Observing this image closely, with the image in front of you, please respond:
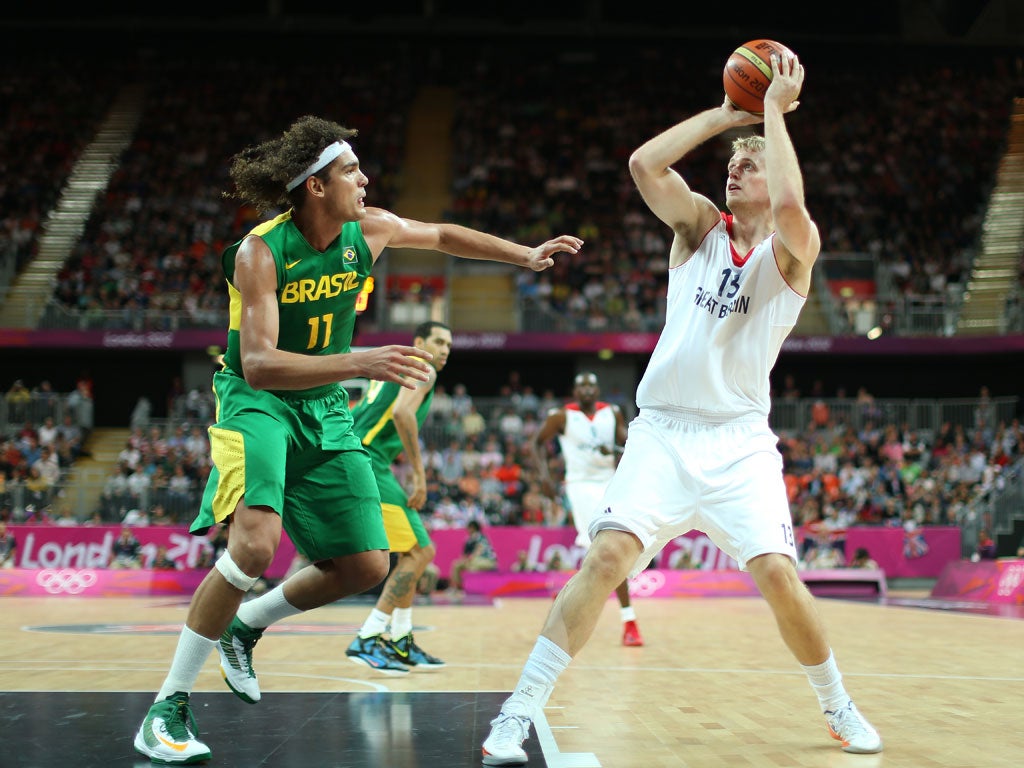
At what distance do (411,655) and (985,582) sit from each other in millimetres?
11052

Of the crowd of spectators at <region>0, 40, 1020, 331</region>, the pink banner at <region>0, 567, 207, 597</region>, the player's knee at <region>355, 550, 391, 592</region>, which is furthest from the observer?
the crowd of spectators at <region>0, 40, 1020, 331</region>

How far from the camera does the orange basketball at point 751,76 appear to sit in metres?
4.58

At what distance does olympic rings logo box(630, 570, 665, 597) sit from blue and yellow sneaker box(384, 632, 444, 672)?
386 inches

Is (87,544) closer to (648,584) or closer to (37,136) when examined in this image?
(648,584)

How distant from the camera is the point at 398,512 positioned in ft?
25.5

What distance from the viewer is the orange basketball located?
4582mm

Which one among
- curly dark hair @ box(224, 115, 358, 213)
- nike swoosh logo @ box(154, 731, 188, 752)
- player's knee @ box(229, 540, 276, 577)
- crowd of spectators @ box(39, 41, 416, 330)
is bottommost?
nike swoosh logo @ box(154, 731, 188, 752)

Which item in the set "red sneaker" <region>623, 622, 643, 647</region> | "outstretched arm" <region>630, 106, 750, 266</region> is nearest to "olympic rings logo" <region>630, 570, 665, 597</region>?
"red sneaker" <region>623, 622, 643, 647</region>

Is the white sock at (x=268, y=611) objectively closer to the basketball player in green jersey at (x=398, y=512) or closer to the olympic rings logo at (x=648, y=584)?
the basketball player in green jersey at (x=398, y=512)

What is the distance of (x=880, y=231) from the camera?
2827 cm

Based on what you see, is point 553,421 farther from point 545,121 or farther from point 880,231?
point 545,121

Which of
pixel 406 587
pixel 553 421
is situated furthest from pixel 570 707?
pixel 553 421

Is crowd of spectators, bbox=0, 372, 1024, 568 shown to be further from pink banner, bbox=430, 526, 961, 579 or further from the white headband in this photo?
the white headband

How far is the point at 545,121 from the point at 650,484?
93.6 ft
